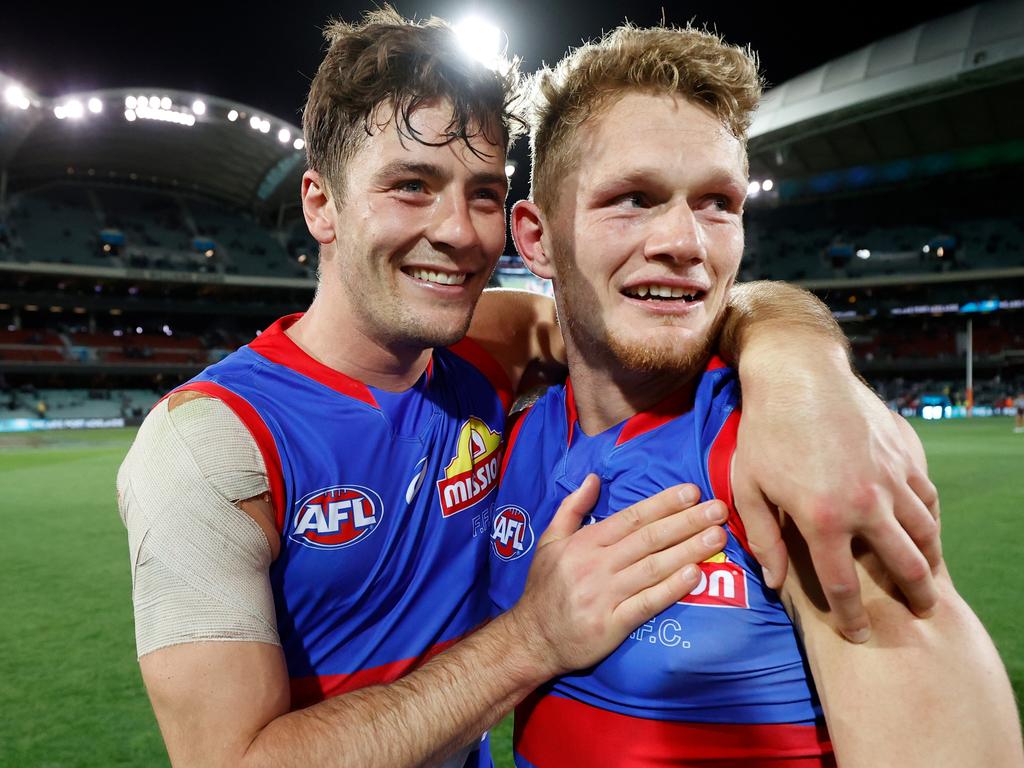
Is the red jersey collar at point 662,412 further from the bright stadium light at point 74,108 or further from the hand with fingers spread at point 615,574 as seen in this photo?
the bright stadium light at point 74,108

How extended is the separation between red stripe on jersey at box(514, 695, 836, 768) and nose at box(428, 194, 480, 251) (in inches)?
52.6

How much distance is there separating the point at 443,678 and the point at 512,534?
0.46m

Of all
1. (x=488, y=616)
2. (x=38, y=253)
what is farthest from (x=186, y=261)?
(x=488, y=616)

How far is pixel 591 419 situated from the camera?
206cm

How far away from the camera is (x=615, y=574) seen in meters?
1.55

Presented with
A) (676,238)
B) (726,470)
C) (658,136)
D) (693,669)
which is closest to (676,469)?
(726,470)

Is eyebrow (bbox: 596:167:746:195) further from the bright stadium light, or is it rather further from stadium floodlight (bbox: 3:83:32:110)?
the bright stadium light

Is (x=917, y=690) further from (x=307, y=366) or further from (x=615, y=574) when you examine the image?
(x=307, y=366)

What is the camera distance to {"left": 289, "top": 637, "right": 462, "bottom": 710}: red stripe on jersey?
6.42 ft

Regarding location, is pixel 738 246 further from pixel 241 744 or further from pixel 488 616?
pixel 241 744

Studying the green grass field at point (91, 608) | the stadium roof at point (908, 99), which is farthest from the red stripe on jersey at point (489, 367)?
the stadium roof at point (908, 99)

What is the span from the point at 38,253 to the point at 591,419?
4852 centimetres

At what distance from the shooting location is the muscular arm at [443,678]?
4.97 feet

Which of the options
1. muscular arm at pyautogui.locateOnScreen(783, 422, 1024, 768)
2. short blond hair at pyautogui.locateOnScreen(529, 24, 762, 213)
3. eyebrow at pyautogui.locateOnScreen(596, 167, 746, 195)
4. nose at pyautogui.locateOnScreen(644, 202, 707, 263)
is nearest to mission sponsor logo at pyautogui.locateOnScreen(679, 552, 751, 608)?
muscular arm at pyautogui.locateOnScreen(783, 422, 1024, 768)
